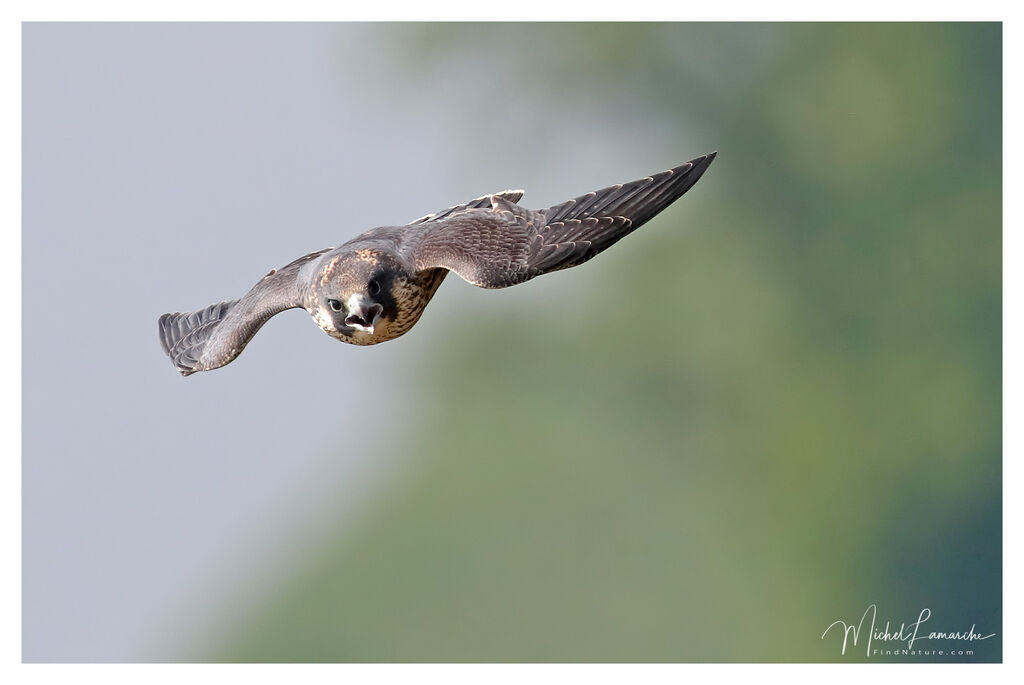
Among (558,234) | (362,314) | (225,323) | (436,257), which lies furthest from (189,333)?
(558,234)

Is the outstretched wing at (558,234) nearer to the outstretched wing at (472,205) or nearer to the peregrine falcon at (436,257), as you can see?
the peregrine falcon at (436,257)

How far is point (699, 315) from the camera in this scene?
2031 centimetres

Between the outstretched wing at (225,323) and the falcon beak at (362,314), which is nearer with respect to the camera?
the falcon beak at (362,314)

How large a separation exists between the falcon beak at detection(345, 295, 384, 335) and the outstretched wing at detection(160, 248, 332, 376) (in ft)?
1.53

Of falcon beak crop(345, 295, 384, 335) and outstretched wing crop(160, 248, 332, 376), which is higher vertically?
outstretched wing crop(160, 248, 332, 376)

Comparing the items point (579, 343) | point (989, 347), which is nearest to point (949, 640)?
point (989, 347)

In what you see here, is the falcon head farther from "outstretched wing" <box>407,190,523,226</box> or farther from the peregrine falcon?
"outstretched wing" <box>407,190,523,226</box>

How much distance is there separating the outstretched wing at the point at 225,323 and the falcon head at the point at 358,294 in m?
0.33

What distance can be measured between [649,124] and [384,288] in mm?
12579

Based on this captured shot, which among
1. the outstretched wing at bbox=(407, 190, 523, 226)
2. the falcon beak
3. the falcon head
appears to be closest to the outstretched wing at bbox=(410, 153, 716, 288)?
the falcon head

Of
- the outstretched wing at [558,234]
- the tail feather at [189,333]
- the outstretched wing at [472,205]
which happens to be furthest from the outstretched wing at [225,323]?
the outstretched wing at [558,234]

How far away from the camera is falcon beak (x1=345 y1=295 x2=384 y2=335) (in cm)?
752

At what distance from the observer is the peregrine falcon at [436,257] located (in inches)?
287

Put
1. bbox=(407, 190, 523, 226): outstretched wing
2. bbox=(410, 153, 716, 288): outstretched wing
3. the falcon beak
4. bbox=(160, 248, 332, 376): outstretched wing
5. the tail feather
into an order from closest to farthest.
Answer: bbox=(410, 153, 716, 288): outstretched wing, the falcon beak, bbox=(160, 248, 332, 376): outstretched wing, bbox=(407, 190, 523, 226): outstretched wing, the tail feather
